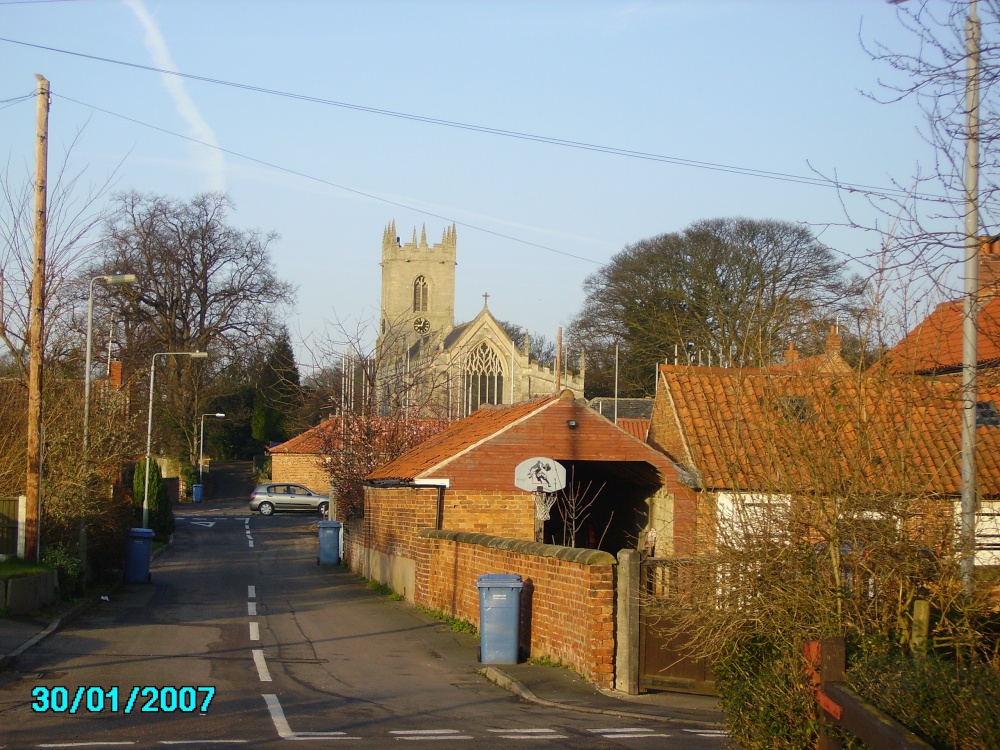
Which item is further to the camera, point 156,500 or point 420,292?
point 420,292

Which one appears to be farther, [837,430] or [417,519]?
[417,519]

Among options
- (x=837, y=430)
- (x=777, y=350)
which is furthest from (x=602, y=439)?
(x=837, y=430)

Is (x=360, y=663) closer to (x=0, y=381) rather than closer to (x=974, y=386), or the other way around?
(x=974, y=386)

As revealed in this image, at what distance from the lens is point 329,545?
3002 cm

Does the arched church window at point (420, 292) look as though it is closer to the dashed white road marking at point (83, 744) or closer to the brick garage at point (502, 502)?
the brick garage at point (502, 502)

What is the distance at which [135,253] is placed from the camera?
58.9 m

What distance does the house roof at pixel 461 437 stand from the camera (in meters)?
19.4

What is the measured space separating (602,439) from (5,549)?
34.5ft

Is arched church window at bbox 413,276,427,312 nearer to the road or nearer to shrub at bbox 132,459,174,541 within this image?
shrub at bbox 132,459,174,541

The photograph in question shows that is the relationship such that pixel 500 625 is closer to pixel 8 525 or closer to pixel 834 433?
pixel 834 433

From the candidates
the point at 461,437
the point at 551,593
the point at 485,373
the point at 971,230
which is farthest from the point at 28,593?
the point at 485,373

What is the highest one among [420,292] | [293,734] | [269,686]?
[420,292]

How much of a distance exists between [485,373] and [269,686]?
6875 centimetres

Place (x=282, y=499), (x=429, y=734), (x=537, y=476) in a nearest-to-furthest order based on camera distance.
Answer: (x=429, y=734) < (x=537, y=476) < (x=282, y=499)
